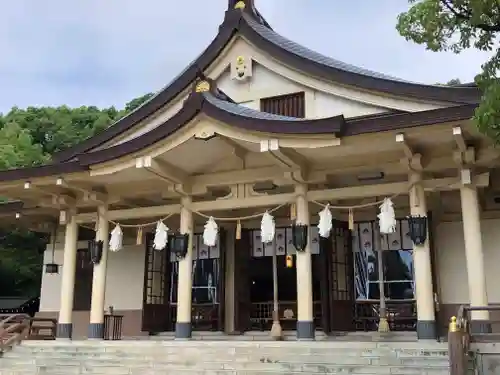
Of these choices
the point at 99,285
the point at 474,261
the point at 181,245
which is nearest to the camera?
the point at 474,261

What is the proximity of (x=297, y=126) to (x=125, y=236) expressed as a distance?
285 inches

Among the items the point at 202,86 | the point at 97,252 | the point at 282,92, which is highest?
the point at 282,92

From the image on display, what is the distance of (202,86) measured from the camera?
1128cm

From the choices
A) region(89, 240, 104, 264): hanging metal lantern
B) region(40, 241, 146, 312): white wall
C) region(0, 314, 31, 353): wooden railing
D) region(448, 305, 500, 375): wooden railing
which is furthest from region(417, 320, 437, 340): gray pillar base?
Answer: region(0, 314, 31, 353): wooden railing

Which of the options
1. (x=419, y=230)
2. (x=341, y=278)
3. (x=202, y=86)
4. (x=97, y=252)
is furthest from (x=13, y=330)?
(x=419, y=230)

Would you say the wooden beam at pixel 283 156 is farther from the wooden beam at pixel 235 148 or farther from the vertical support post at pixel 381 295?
the vertical support post at pixel 381 295

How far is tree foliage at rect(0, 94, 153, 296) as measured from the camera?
2245 cm

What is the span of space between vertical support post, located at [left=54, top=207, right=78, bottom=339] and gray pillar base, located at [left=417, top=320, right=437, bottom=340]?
7872 mm

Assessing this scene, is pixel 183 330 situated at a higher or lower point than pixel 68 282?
lower

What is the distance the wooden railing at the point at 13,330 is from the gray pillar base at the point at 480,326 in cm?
892

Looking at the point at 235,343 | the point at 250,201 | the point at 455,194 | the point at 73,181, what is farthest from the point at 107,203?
the point at 455,194

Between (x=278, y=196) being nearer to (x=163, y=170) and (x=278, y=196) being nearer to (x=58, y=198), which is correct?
(x=163, y=170)

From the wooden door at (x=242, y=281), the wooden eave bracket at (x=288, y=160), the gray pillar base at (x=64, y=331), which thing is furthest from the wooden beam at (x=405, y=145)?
the gray pillar base at (x=64, y=331)

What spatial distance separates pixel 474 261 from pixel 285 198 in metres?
3.78
